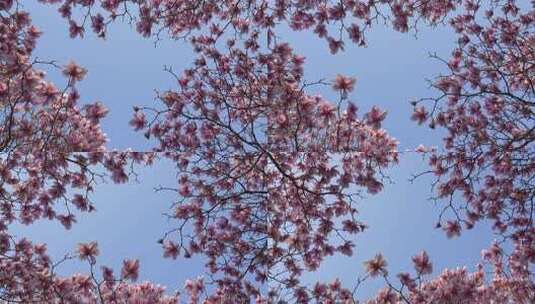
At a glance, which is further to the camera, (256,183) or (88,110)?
(256,183)

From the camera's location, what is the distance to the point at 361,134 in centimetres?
844

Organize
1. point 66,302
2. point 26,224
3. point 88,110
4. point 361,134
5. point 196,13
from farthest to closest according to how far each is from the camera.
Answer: point 196,13, point 26,224, point 361,134, point 66,302, point 88,110

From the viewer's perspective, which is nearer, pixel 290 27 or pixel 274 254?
pixel 274 254

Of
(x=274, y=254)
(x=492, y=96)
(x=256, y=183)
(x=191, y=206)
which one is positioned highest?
(x=492, y=96)

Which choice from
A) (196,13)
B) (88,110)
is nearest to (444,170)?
(196,13)

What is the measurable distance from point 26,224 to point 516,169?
720cm

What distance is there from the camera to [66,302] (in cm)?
782

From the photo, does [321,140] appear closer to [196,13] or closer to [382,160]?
[382,160]

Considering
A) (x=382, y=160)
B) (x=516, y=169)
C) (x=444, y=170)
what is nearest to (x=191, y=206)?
(x=382, y=160)

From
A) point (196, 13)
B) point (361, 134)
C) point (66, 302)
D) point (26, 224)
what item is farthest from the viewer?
point (196, 13)

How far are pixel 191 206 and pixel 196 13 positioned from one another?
3.03 metres

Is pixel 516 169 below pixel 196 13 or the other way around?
below

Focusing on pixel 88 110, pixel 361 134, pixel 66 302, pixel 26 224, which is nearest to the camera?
pixel 88 110

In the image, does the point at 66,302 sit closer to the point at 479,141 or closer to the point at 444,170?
the point at 444,170
